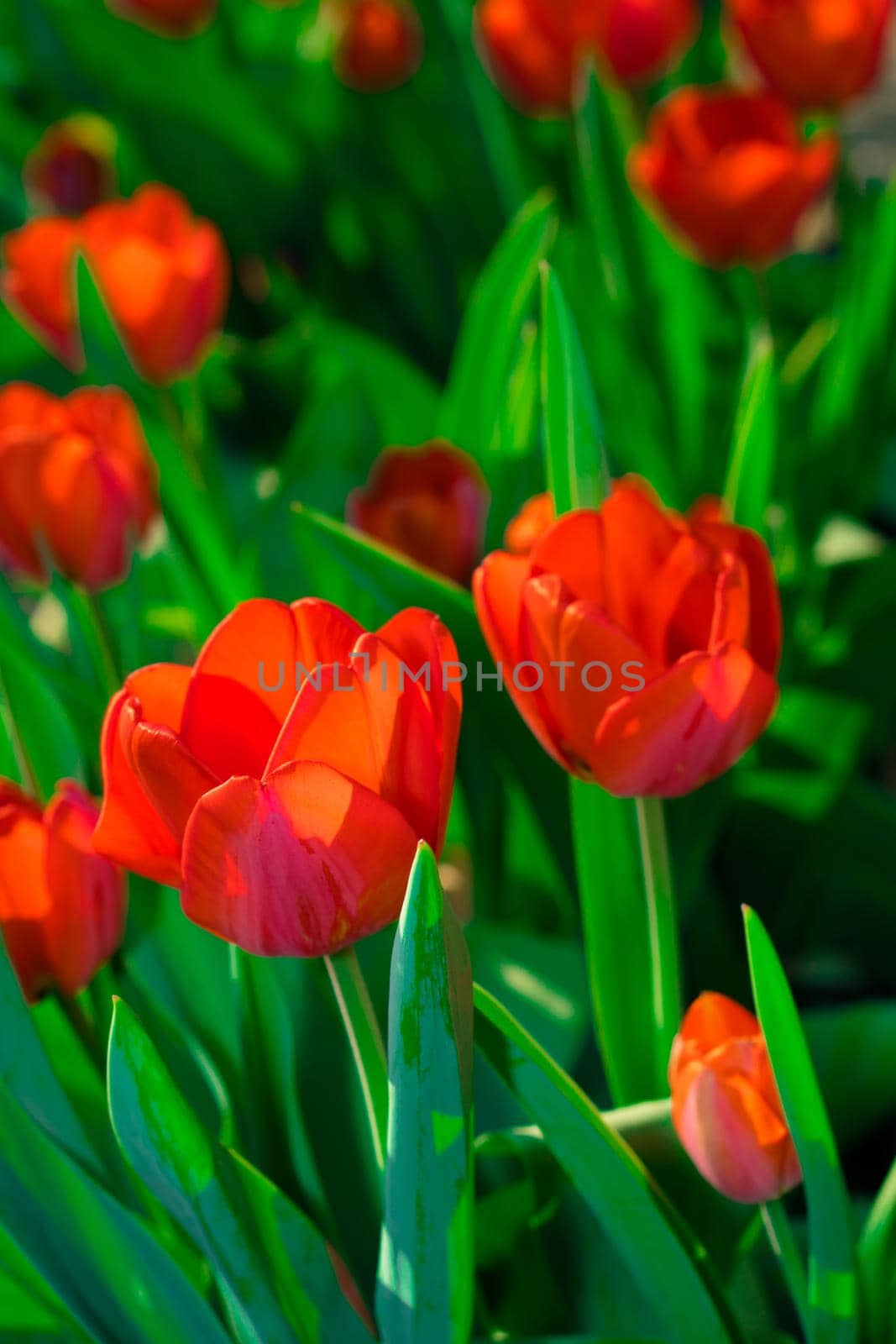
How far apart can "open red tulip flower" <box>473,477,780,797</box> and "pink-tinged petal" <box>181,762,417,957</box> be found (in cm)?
7

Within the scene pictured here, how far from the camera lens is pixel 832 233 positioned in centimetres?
167

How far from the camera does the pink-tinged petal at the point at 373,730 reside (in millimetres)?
343

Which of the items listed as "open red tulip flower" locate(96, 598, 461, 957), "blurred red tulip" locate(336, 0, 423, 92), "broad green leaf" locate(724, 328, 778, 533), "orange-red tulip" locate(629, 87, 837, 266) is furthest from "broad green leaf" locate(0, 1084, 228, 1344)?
"blurred red tulip" locate(336, 0, 423, 92)

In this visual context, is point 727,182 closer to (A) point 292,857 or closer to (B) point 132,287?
(B) point 132,287

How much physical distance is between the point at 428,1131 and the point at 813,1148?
107mm

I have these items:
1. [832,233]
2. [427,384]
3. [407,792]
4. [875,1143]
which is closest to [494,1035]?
[407,792]

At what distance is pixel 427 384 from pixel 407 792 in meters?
0.72

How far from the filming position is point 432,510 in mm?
650

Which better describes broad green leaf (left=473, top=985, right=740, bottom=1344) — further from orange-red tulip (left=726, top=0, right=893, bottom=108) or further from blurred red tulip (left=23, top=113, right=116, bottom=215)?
blurred red tulip (left=23, top=113, right=116, bottom=215)

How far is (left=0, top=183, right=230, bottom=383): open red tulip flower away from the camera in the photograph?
2.62ft

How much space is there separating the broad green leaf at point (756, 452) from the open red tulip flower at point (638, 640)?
0.18 metres

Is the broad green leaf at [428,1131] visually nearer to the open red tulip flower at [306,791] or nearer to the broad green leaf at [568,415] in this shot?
the open red tulip flower at [306,791]

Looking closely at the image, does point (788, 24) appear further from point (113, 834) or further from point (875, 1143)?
point (113, 834)

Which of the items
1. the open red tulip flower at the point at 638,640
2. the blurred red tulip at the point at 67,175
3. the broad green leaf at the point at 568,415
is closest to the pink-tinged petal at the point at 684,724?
the open red tulip flower at the point at 638,640
